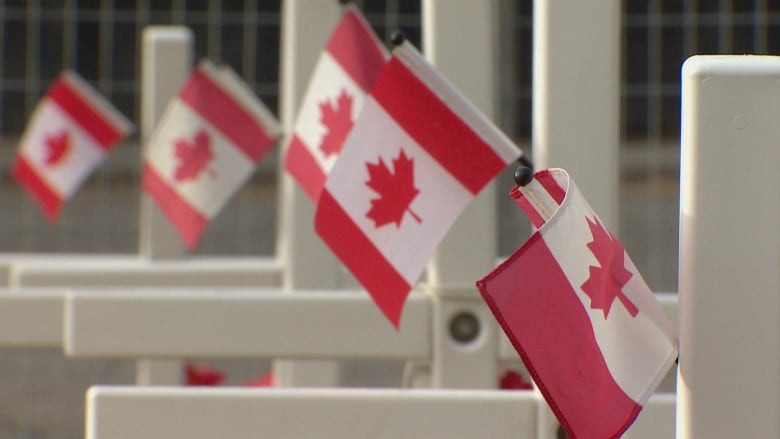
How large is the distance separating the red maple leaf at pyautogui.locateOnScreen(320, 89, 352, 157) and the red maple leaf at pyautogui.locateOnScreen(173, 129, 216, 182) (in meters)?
1.20

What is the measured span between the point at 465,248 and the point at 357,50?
0.37 m

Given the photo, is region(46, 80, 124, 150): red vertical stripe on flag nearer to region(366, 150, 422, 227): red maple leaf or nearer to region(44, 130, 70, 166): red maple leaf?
region(44, 130, 70, 166): red maple leaf

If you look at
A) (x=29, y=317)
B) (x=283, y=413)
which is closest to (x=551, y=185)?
(x=283, y=413)

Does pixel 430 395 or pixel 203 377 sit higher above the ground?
pixel 430 395

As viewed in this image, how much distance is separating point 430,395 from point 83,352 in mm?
730

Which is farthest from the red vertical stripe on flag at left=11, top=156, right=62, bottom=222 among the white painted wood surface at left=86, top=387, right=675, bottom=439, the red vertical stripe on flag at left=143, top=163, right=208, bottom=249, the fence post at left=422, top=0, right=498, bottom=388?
the white painted wood surface at left=86, top=387, right=675, bottom=439

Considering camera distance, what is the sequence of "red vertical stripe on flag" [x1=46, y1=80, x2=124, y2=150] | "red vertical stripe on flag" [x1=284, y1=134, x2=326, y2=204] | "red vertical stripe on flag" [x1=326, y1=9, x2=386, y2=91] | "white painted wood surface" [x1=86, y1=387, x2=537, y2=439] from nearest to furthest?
"white painted wood surface" [x1=86, y1=387, x2=537, y2=439] → "red vertical stripe on flag" [x1=326, y1=9, x2=386, y2=91] → "red vertical stripe on flag" [x1=284, y1=134, x2=326, y2=204] → "red vertical stripe on flag" [x1=46, y1=80, x2=124, y2=150]

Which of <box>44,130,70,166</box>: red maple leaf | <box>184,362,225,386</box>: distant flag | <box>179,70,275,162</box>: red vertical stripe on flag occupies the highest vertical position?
<box>179,70,275,162</box>: red vertical stripe on flag

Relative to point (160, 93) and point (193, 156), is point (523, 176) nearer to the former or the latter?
point (193, 156)

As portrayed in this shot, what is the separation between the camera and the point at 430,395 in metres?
1.80

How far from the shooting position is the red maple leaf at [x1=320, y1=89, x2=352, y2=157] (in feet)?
8.92

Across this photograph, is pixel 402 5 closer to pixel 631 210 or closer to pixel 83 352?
pixel 631 210

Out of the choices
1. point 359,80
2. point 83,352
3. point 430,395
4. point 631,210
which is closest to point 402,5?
point 631,210

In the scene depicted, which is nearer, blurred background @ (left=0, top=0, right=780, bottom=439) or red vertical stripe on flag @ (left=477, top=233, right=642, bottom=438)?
red vertical stripe on flag @ (left=477, top=233, right=642, bottom=438)
